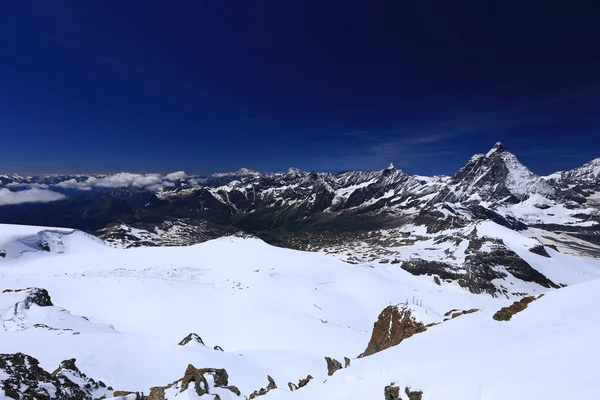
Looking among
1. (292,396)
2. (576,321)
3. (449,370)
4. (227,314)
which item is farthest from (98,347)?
(576,321)

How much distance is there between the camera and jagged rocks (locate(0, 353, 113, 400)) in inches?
412

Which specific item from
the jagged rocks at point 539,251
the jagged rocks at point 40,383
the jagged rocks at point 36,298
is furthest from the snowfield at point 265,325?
the jagged rocks at point 539,251

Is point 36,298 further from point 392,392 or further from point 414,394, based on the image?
point 414,394

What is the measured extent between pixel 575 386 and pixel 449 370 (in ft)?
11.7

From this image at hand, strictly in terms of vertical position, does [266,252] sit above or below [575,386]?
above

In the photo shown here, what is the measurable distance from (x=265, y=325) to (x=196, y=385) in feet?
65.2

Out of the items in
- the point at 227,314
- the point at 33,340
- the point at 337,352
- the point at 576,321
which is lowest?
the point at 337,352

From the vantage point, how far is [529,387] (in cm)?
689

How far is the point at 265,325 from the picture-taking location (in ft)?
103

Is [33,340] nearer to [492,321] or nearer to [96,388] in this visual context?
[96,388]

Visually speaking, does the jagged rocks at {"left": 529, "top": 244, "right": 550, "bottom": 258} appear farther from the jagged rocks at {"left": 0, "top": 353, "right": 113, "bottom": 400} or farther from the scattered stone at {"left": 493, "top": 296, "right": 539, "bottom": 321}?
the jagged rocks at {"left": 0, "top": 353, "right": 113, "bottom": 400}

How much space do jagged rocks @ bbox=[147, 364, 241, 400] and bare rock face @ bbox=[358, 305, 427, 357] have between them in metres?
11.0

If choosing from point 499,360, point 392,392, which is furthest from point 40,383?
point 499,360

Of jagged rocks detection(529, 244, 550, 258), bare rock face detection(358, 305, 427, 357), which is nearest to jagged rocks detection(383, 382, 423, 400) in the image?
bare rock face detection(358, 305, 427, 357)
